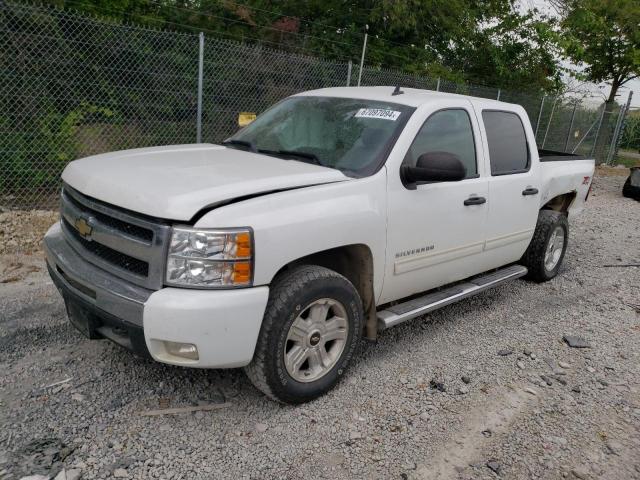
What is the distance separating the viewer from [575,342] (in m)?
4.48

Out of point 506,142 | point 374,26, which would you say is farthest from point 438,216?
→ point 374,26

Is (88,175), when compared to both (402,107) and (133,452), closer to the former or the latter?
(133,452)

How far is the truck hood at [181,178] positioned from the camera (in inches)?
108

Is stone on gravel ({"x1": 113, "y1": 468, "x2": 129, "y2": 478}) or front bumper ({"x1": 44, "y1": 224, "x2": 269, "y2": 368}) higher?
front bumper ({"x1": 44, "y1": 224, "x2": 269, "y2": 368})

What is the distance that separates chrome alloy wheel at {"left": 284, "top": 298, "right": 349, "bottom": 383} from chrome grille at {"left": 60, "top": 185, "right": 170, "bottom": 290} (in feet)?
2.77

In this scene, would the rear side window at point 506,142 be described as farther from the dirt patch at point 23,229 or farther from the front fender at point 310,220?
the dirt patch at point 23,229

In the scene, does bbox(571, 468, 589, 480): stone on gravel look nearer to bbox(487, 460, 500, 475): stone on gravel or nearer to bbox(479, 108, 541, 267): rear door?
bbox(487, 460, 500, 475): stone on gravel

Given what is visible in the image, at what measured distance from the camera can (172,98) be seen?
25.1 ft

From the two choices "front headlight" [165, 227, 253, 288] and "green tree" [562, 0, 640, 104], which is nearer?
"front headlight" [165, 227, 253, 288]

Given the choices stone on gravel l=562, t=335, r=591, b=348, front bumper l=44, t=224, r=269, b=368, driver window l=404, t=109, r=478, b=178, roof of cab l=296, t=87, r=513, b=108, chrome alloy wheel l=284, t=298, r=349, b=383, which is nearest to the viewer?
front bumper l=44, t=224, r=269, b=368

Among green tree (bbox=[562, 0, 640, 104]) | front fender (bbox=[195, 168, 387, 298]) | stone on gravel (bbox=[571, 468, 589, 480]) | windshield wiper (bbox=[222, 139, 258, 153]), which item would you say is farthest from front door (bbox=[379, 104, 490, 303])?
green tree (bbox=[562, 0, 640, 104])

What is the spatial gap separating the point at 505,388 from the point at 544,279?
2490 millimetres

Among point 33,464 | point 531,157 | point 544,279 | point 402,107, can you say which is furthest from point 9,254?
point 544,279

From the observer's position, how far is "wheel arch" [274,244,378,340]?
3449mm
